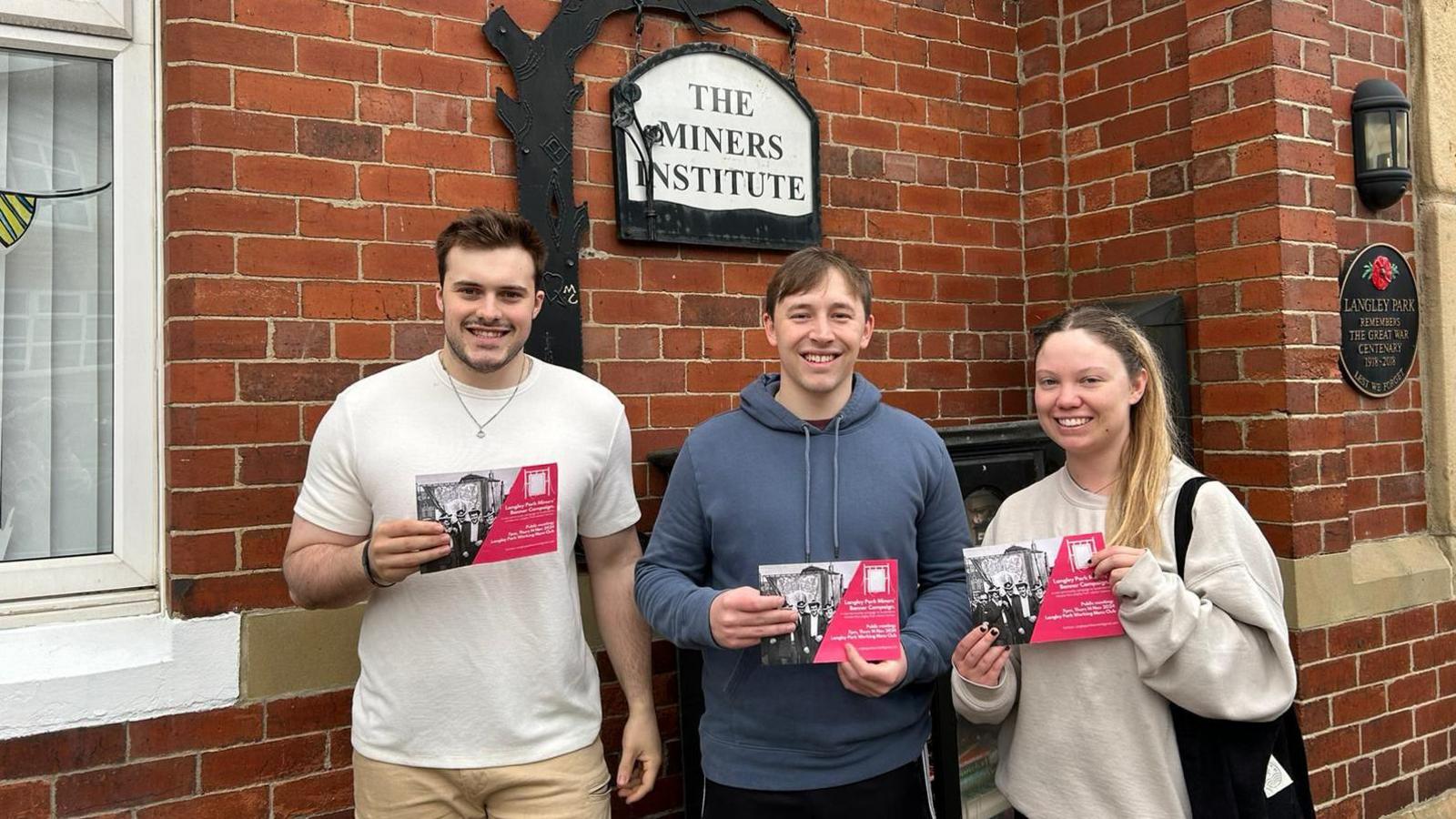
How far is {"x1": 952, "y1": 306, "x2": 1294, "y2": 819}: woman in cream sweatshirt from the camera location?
6.35 ft

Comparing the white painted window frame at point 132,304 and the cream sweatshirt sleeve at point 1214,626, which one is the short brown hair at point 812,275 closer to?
the cream sweatshirt sleeve at point 1214,626

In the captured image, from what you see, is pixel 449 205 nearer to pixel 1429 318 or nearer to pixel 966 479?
pixel 966 479

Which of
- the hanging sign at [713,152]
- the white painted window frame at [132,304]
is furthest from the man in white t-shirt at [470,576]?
the hanging sign at [713,152]

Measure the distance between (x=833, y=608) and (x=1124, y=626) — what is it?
1.78 feet

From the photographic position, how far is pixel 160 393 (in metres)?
2.78

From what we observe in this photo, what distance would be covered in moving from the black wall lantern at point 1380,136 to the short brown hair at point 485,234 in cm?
303

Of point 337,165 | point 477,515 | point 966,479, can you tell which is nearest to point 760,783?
point 477,515

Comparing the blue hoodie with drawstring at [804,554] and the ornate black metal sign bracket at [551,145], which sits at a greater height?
the ornate black metal sign bracket at [551,145]

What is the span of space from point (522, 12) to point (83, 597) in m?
2.04

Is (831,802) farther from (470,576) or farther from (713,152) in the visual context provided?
(713,152)

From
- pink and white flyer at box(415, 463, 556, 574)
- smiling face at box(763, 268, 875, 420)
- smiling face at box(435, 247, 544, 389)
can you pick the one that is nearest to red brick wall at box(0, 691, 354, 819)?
pink and white flyer at box(415, 463, 556, 574)

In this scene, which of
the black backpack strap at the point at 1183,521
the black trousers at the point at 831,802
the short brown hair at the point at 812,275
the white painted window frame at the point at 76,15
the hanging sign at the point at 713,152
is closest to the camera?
the black backpack strap at the point at 1183,521

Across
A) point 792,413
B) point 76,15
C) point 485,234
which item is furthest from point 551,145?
point 792,413

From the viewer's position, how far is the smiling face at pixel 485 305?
2328mm
